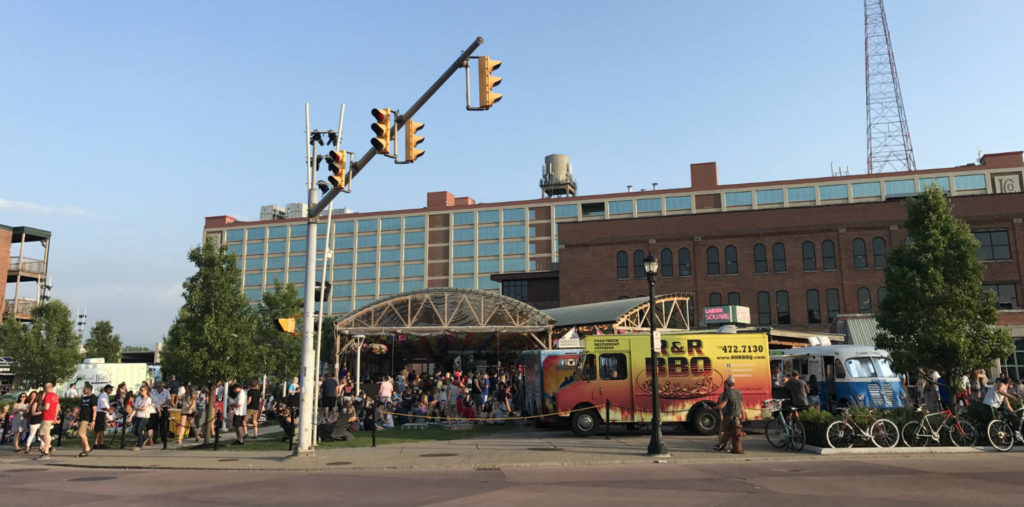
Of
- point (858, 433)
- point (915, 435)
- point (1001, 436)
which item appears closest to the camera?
point (1001, 436)

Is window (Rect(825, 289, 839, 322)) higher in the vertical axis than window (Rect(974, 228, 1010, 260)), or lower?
lower

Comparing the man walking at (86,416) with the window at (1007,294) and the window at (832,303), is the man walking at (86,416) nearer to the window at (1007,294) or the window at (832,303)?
the window at (832,303)

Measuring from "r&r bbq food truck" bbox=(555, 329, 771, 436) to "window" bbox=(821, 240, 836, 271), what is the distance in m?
38.0

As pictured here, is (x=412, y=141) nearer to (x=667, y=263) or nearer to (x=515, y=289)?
(x=667, y=263)

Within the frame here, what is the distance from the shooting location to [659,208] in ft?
322

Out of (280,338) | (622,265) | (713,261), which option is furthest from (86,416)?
(713,261)

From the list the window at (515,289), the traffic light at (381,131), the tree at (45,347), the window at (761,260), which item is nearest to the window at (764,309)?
the window at (761,260)

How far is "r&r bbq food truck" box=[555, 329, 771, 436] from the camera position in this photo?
2091 cm

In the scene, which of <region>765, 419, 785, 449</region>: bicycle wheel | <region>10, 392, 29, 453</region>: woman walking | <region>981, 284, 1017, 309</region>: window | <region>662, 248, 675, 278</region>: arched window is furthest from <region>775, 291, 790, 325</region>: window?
<region>10, 392, 29, 453</region>: woman walking

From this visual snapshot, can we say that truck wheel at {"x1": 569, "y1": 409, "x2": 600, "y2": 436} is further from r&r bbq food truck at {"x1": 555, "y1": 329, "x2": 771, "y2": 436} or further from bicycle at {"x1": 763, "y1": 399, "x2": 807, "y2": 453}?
bicycle at {"x1": 763, "y1": 399, "x2": 807, "y2": 453}

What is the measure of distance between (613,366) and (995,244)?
1744 inches

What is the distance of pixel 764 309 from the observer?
56.3 metres

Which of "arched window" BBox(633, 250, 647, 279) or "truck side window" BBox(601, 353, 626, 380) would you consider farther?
"arched window" BBox(633, 250, 647, 279)

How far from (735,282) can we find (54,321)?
150ft
